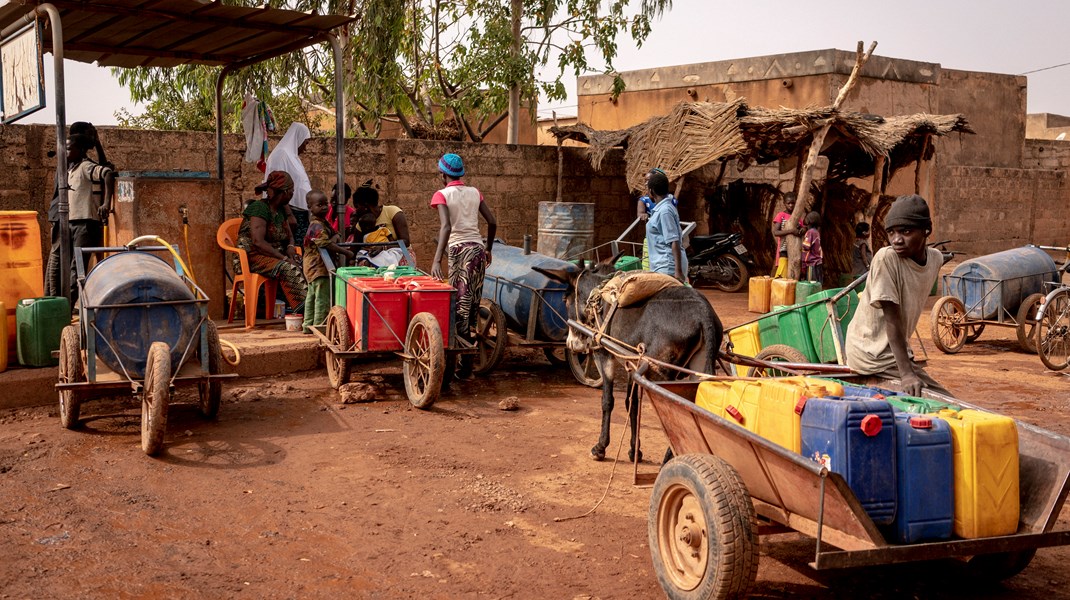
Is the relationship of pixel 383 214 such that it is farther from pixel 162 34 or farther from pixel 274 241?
pixel 162 34

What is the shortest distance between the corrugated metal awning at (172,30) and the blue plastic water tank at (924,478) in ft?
21.4

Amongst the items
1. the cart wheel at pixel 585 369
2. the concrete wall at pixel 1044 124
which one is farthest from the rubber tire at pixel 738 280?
the concrete wall at pixel 1044 124

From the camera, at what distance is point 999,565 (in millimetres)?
4039

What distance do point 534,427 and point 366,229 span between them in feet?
12.0

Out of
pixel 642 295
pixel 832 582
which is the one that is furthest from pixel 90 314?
pixel 832 582

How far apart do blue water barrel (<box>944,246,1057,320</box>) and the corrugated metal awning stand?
7.20 meters

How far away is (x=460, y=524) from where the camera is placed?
501cm

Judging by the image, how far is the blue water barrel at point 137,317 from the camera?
6262 mm

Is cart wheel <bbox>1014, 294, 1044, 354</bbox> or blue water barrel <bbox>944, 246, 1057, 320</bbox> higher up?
blue water barrel <bbox>944, 246, 1057, 320</bbox>

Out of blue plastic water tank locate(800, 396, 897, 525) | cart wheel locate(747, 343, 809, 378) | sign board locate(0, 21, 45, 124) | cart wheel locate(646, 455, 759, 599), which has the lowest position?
cart wheel locate(646, 455, 759, 599)

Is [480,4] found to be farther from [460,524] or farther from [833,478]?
[833,478]

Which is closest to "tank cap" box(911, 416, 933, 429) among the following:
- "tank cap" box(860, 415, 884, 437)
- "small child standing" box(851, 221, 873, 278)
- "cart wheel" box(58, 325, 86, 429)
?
"tank cap" box(860, 415, 884, 437)

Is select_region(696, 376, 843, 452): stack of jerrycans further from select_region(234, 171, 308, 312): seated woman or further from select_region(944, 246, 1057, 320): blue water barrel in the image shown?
select_region(944, 246, 1057, 320): blue water barrel

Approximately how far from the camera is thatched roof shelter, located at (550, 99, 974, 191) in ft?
43.0
